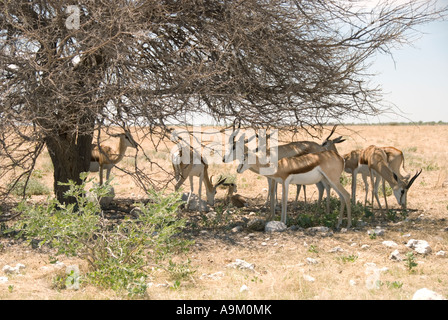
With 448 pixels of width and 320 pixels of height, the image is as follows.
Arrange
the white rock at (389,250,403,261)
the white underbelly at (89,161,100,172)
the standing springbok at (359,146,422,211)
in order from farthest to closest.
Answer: the white underbelly at (89,161,100,172) → the standing springbok at (359,146,422,211) → the white rock at (389,250,403,261)

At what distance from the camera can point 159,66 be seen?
29.1 feet

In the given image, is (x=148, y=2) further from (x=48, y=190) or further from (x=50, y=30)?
(x=48, y=190)

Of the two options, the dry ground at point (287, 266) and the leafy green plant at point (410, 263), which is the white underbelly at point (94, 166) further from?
the leafy green plant at point (410, 263)

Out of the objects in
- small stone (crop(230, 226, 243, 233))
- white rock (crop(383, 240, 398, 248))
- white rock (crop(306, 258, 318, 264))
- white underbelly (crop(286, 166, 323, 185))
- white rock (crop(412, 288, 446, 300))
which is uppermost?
white underbelly (crop(286, 166, 323, 185))

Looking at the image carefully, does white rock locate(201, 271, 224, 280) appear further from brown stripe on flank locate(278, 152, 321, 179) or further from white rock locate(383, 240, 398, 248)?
brown stripe on flank locate(278, 152, 321, 179)

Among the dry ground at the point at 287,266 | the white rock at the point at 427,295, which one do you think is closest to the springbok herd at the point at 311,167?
the dry ground at the point at 287,266

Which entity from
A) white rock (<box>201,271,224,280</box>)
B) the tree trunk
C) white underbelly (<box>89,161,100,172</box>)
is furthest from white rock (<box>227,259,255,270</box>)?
white underbelly (<box>89,161,100,172</box>)

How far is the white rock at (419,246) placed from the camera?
706 cm

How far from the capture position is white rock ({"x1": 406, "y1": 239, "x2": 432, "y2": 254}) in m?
7.06

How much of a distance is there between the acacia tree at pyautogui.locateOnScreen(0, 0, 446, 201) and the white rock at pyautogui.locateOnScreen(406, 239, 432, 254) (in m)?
2.84

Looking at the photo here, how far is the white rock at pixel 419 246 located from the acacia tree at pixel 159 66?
284 centimetres

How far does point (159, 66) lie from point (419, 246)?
16.3 feet

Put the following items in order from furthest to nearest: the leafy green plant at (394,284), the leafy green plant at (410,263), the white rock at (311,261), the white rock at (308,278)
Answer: the white rock at (311,261)
the leafy green plant at (410,263)
the white rock at (308,278)
the leafy green plant at (394,284)

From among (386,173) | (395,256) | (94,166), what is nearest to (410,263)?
(395,256)
